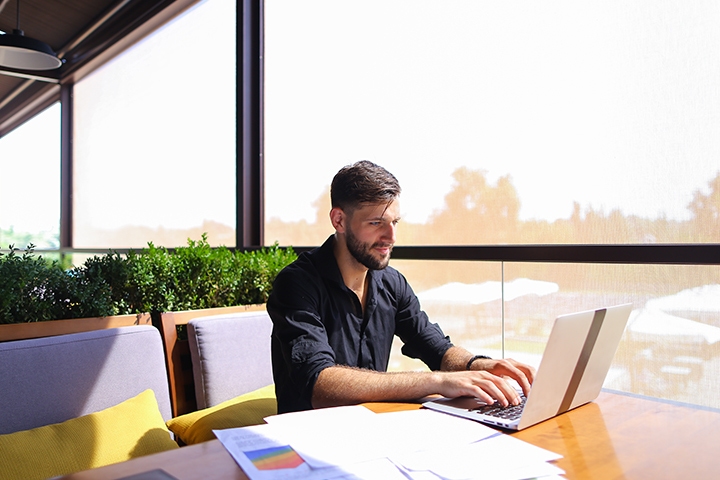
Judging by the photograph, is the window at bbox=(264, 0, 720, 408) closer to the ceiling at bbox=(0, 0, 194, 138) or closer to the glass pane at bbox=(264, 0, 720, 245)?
the glass pane at bbox=(264, 0, 720, 245)

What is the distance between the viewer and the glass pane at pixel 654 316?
204 centimetres

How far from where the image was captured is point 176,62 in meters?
5.57

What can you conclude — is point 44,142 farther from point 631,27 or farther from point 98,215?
point 631,27

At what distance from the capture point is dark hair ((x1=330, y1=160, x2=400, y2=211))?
6.23ft

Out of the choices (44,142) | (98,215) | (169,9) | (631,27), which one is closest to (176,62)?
(169,9)

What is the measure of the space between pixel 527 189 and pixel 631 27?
2.59 feet

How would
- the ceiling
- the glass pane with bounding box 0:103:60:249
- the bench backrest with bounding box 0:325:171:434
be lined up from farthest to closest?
1. the glass pane with bounding box 0:103:60:249
2. the ceiling
3. the bench backrest with bounding box 0:325:171:434

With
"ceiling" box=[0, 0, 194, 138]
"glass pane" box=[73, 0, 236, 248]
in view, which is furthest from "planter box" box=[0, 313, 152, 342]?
"ceiling" box=[0, 0, 194, 138]

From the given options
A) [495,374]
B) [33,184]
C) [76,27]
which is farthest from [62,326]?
[33,184]

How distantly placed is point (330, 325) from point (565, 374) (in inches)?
32.0

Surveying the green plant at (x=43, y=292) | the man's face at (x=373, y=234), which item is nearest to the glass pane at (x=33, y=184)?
the green plant at (x=43, y=292)

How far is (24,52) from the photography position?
4.70 m

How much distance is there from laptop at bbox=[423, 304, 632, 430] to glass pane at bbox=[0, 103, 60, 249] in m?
7.84

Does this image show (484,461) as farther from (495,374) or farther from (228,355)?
(228,355)
